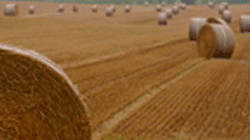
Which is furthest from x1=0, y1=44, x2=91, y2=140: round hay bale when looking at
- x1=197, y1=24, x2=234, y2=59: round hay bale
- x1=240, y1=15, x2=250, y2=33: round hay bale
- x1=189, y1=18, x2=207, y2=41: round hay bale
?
x1=240, y1=15, x2=250, y2=33: round hay bale

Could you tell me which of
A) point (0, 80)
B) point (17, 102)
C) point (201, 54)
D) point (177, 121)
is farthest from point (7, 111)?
point (201, 54)

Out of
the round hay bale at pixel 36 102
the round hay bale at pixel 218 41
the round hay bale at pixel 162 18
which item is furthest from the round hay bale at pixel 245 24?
the round hay bale at pixel 36 102

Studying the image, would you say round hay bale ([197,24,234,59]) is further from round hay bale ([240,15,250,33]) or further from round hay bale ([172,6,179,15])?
round hay bale ([172,6,179,15])

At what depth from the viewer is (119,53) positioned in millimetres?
14508

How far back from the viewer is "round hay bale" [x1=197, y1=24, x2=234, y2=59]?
12859mm

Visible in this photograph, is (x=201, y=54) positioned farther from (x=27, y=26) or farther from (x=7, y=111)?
(x=27, y=26)

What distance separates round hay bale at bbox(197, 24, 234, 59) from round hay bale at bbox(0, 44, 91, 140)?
10.0 m

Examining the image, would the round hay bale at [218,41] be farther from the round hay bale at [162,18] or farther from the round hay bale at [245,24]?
the round hay bale at [162,18]

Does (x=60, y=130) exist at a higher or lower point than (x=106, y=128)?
higher

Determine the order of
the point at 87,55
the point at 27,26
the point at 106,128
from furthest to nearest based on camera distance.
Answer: the point at 27,26, the point at 87,55, the point at 106,128

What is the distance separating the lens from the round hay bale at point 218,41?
12859mm

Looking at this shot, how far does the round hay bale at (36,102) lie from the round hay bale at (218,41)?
10.0 metres

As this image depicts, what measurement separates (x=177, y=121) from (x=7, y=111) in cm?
428

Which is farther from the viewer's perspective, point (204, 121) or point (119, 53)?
point (119, 53)
